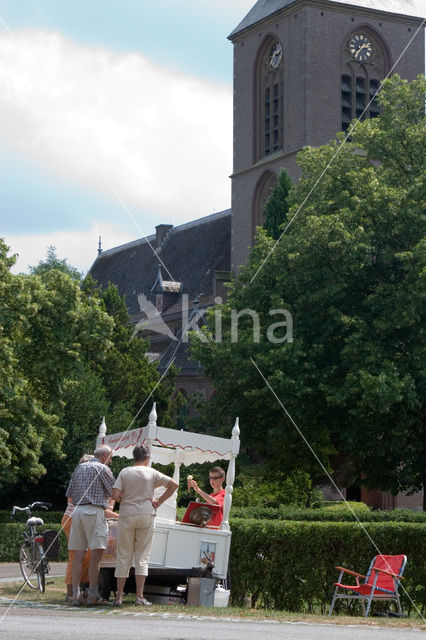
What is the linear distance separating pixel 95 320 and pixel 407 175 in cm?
957

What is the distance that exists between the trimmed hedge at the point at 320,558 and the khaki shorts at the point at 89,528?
9.58 feet

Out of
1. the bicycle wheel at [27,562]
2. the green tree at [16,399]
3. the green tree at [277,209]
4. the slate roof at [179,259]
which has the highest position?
the slate roof at [179,259]

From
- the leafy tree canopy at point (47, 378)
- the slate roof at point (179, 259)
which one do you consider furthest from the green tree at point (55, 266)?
the leafy tree canopy at point (47, 378)

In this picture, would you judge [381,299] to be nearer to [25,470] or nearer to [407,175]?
[407,175]

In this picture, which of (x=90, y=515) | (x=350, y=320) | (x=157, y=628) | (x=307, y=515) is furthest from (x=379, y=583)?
(x=350, y=320)

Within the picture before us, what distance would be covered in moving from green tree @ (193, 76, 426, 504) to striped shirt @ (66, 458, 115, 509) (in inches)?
632

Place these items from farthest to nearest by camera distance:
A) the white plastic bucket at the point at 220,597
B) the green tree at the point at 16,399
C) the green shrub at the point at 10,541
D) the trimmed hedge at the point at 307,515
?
the green shrub at the point at 10,541
the green tree at the point at 16,399
the trimmed hedge at the point at 307,515
the white plastic bucket at the point at 220,597

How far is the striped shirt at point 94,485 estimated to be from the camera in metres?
13.0

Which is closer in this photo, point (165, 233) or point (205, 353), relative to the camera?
point (205, 353)

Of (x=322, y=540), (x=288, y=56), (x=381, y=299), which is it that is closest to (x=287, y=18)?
(x=288, y=56)

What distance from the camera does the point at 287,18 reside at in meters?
58.7

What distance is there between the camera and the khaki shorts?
13008 mm

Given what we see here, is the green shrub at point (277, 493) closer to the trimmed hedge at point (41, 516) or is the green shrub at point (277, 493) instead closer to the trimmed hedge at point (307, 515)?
the trimmed hedge at point (307, 515)

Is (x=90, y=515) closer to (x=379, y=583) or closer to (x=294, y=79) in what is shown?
(x=379, y=583)
